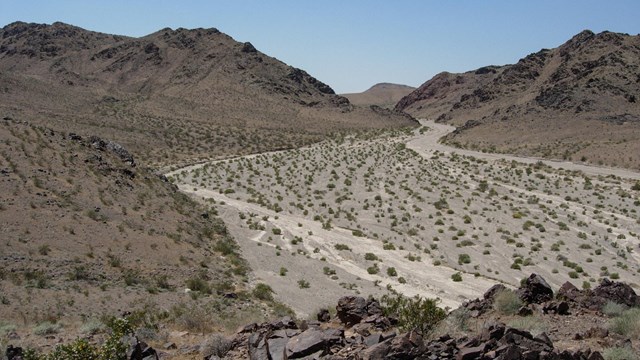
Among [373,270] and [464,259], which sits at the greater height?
[464,259]

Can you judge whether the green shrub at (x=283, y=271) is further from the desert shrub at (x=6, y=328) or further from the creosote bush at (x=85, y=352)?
the creosote bush at (x=85, y=352)

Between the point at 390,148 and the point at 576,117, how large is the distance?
33.8 m

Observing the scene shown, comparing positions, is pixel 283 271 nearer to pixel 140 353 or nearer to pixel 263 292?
pixel 263 292

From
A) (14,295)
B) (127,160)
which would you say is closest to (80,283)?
(14,295)

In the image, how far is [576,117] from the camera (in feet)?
291

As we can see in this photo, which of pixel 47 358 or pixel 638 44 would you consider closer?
pixel 47 358

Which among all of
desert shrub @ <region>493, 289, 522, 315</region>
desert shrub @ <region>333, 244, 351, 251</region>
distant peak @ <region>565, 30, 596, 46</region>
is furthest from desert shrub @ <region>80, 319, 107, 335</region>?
distant peak @ <region>565, 30, 596, 46</region>

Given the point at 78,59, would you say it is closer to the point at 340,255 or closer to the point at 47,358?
the point at 340,255

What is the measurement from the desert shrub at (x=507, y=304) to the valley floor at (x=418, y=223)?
7853mm

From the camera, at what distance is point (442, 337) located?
30.4 ft

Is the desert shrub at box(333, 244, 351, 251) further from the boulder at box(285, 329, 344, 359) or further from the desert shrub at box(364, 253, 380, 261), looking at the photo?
the boulder at box(285, 329, 344, 359)

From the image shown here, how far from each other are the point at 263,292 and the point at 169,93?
102282mm

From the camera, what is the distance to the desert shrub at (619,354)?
8.63 metres

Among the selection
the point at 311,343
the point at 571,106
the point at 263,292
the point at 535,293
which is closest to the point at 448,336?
the point at 311,343
